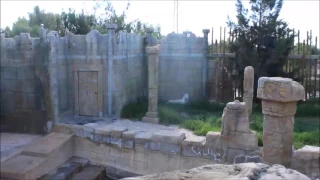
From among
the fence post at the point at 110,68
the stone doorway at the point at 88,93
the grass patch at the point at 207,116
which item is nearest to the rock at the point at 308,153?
the grass patch at the point at 207,116

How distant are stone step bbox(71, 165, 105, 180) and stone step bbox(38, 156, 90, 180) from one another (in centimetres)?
14

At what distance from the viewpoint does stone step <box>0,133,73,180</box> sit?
9.41 meters

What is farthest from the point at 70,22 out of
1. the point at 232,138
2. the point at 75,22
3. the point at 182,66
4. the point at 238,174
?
the point at 238,174

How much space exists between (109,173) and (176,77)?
18.5 feet

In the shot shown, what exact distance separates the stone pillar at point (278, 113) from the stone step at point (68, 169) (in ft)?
17.0

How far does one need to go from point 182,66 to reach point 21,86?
239 inches

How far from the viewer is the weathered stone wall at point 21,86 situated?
1196 cm

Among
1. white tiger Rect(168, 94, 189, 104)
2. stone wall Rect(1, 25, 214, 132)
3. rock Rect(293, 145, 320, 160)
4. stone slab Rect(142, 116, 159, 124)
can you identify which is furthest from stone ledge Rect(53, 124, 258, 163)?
white tiger Rect(168, 94, 189, 104)

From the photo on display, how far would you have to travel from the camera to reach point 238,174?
289cm

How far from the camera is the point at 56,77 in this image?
12273 millimetres

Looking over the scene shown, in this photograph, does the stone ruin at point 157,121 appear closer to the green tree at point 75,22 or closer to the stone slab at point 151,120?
the stone slab at point 151,120

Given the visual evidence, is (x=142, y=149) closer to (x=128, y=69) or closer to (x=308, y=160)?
(x=128, y=69)

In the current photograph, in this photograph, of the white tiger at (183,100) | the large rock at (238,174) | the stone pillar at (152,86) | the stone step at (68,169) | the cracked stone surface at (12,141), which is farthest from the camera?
the white tiger at (183,100)

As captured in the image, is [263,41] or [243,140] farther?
[263,41]
